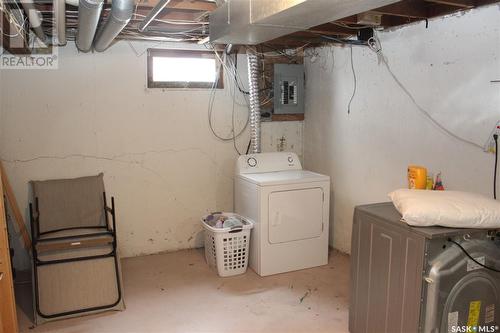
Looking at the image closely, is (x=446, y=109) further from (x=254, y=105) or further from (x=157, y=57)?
(x=157, y=57)

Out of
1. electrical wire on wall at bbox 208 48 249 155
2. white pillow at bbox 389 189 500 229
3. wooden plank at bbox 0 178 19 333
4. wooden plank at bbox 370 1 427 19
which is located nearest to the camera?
white pillow at bbox 389 189 500 229

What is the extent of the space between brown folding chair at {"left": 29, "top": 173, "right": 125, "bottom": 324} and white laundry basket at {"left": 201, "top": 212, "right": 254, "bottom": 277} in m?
0.81

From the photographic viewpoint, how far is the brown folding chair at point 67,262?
2916 millimetres

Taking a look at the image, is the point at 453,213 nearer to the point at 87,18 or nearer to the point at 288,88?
the point at 87,18

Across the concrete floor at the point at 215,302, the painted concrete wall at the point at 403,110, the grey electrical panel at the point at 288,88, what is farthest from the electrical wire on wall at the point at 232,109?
the concrete floor at the point at 215,302

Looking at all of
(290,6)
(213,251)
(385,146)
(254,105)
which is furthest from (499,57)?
(213,251)

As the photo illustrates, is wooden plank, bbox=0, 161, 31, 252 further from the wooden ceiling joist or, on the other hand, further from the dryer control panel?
the wooden ceiling joist

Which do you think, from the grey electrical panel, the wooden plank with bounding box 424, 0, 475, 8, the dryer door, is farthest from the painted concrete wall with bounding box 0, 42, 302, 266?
the wooden plank with bounding box 424, 0, 475, 8

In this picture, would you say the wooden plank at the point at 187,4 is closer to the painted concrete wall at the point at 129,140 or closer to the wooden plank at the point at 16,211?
the painted concrete wall at the point at 129,140

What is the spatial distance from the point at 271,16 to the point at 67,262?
216cm

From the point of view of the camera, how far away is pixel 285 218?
3.56 meters

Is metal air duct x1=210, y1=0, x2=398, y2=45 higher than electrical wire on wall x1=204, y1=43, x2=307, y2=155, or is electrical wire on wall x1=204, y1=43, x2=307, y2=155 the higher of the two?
metal air duct x1=210, y1=0, x2=398, y2=45

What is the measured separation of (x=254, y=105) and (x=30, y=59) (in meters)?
1.93

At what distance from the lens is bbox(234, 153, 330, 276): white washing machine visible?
3.50 m
